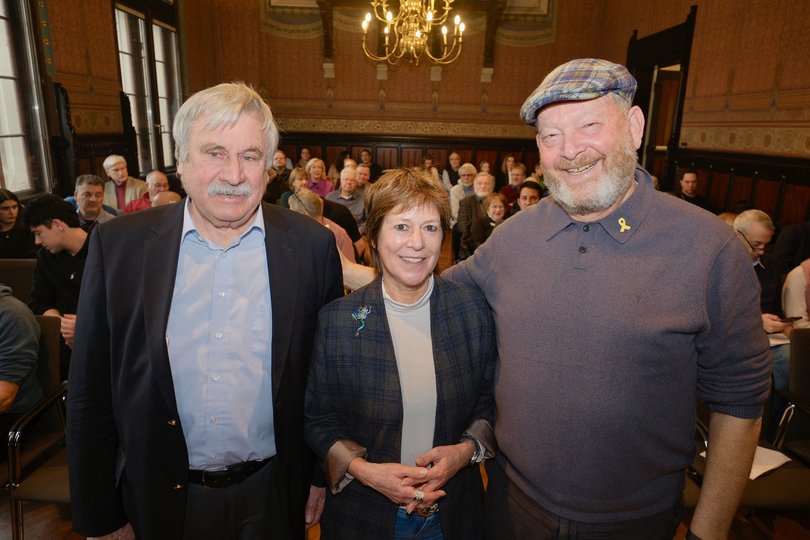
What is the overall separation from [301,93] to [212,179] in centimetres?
1101

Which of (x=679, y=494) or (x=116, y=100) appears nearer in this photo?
(x=679, y=494)

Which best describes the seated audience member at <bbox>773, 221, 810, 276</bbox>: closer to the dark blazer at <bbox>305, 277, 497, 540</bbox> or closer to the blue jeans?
the dark blazer at <bbox>305, 277, 497, 540</bbox>

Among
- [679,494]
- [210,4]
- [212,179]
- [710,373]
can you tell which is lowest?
[679,494]

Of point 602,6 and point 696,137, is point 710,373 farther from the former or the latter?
point 602,6

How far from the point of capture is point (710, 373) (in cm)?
121

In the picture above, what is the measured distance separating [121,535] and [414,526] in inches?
34.7

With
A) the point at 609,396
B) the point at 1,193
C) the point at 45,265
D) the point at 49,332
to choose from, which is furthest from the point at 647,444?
the point at 1,193

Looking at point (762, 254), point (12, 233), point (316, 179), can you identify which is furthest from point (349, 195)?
point (762, 254)

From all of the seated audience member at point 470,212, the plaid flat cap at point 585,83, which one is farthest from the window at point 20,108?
the plaid flat cap at point 585,83

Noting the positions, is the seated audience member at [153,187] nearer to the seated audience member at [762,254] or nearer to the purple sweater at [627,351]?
the purple sweater at [627,351]

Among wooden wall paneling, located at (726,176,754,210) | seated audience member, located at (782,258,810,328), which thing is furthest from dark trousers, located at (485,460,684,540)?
wooden wall paneling, located at (726,176,754,210)

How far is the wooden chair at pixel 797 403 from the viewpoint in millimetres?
2369

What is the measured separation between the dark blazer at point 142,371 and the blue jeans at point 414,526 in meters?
0.36

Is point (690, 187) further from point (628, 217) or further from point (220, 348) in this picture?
point (220, 348)
